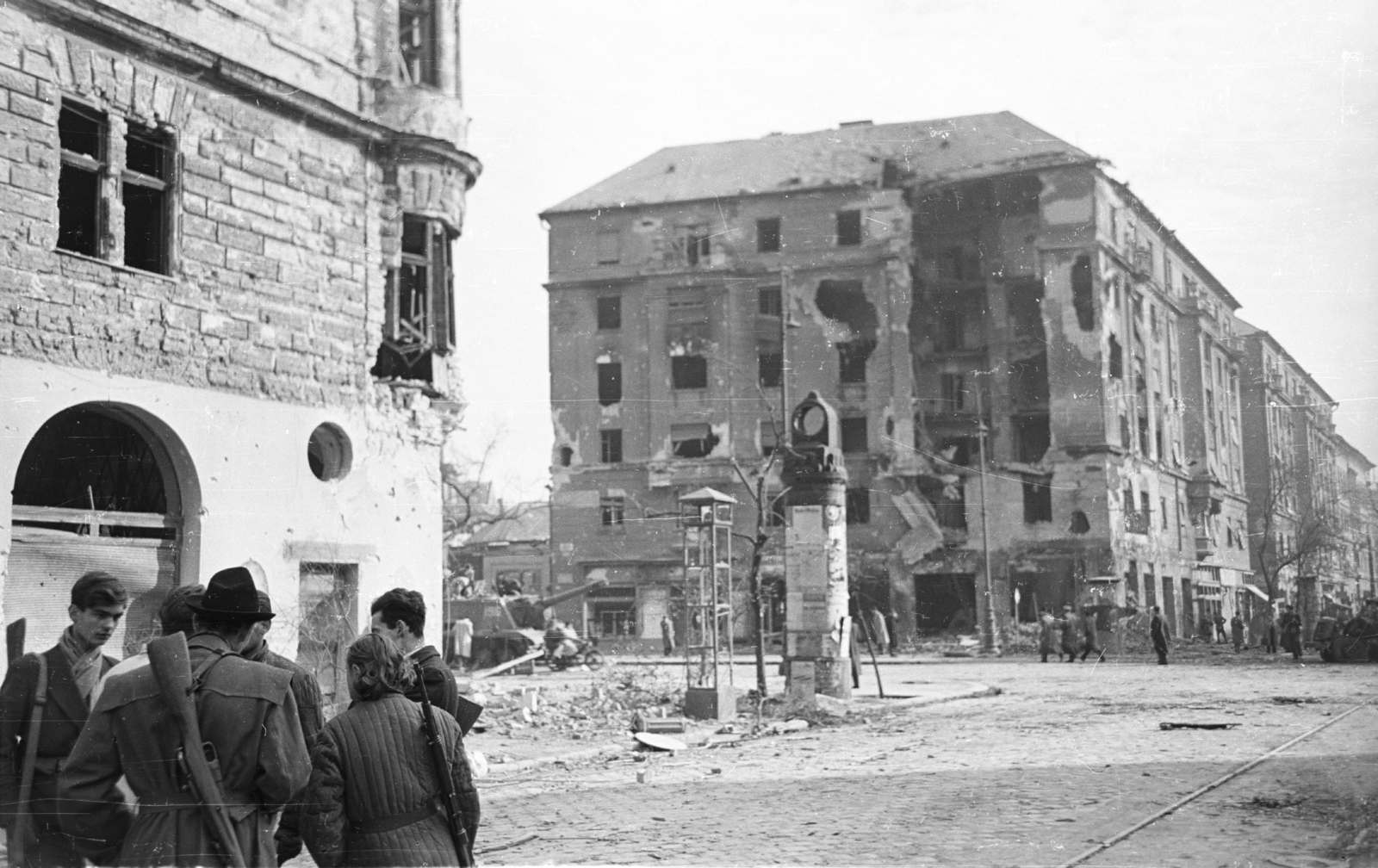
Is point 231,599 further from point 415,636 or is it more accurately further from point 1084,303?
point 1084,303

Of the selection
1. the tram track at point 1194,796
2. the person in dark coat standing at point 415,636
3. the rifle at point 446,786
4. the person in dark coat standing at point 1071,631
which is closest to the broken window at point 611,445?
the person in dark coat standing at point 1071,631

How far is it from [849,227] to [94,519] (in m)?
9.33

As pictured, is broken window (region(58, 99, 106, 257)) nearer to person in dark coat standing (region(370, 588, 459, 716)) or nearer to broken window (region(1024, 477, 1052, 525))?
person in dark coat standing (region(370, 588, 459, 716))

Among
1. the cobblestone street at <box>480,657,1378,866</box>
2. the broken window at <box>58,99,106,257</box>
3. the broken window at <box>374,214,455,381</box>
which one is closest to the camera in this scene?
the cobblestone street at <box>480,657,1378,866</box>

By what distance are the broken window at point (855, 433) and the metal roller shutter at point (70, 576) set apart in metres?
10.9

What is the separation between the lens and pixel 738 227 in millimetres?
14070

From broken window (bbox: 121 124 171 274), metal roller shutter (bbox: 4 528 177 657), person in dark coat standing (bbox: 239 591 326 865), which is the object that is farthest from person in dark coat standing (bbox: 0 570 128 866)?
broken window (bbox: 121 124 171 274)

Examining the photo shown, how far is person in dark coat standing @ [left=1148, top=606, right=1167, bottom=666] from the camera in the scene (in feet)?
55.3

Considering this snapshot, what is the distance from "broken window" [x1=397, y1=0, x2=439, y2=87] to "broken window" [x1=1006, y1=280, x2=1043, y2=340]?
690 centimetres

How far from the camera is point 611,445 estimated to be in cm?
2484

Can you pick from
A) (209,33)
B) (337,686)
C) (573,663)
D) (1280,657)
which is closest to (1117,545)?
(1280,657)

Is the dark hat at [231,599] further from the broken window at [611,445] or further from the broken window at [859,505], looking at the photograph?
the broken window at [611,445]

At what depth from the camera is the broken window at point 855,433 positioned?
63.5ft

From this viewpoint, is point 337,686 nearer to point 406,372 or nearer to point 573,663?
point 406,372
